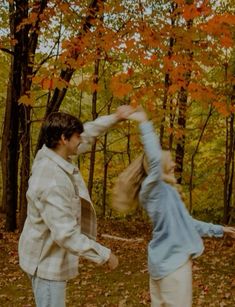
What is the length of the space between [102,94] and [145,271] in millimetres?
13230

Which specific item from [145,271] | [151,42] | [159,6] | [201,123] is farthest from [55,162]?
[201,123]

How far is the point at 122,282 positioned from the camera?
316 inches

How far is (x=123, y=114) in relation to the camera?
384 centimetres

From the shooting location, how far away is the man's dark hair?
3223mm

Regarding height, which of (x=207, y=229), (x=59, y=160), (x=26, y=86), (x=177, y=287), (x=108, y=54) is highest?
(x=108, y=54)

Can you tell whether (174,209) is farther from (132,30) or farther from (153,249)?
(132,30)

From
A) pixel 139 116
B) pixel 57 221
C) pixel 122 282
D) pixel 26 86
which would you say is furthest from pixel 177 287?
pixel 26 86

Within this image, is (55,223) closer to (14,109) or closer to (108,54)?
(14,109)

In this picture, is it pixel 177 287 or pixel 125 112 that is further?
pixel 125 112

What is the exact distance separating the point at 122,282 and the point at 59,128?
5355 millimetres

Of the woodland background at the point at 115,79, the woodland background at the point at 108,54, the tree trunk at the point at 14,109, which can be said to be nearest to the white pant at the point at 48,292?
the woodland background at the point at 115,79

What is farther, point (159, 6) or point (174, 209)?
point (159, 6)

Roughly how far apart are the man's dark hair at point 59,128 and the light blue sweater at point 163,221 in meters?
0.58

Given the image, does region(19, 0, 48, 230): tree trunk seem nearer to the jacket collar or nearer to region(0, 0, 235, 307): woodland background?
region(0, 0, 235, 307): woodland background
